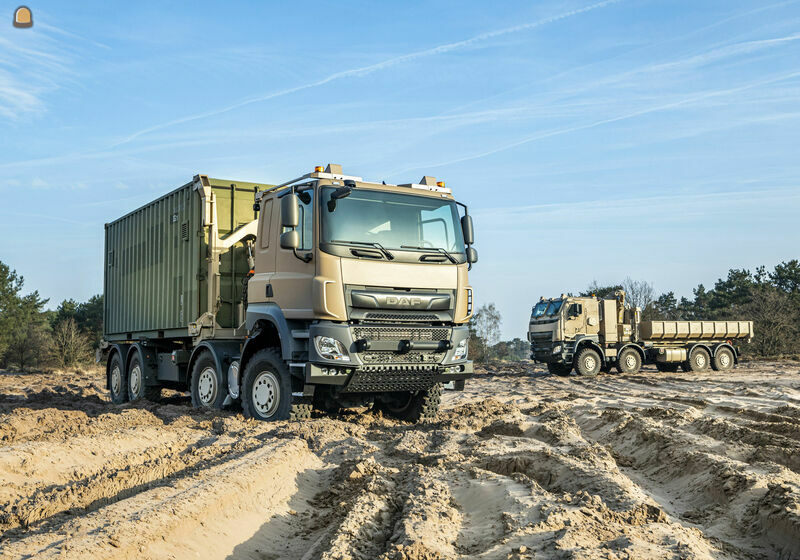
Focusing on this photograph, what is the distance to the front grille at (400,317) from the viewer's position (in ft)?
29.7

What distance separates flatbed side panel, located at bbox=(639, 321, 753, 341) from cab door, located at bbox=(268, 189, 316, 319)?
790 inches

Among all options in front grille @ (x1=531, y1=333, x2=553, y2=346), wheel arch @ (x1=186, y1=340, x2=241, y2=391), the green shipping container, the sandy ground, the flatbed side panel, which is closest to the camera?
the sandy ground

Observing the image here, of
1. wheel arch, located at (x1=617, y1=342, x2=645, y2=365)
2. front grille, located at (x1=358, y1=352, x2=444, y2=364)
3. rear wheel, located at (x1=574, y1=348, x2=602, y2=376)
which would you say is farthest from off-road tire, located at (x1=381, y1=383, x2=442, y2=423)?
wheel arch, located at (x1=617, y1=342, x2=645, y2=365)

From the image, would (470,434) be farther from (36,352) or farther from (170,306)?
(36,352)

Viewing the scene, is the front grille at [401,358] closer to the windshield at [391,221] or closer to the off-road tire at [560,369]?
A: the windshield at [391,221]

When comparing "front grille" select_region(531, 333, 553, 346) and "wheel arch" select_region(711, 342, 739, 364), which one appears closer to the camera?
"front grille" select_region(531, 333, 553, 346)

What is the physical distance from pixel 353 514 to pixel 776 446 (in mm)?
4982

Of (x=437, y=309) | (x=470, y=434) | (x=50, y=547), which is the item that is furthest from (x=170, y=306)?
(x=50, y=547)

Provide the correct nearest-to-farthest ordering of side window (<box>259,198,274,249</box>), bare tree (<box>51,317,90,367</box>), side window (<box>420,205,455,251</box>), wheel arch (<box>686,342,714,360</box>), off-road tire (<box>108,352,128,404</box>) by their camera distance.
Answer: side window (<box>420,205,455,251</box>)
side window (<box>259,198,274,249</box>)
off-road tire (<box>108,352,128,404</box>)
wheel arch (<box>686,342,714,360</box>)
bare tree (<box>51,317,90,367</box>)

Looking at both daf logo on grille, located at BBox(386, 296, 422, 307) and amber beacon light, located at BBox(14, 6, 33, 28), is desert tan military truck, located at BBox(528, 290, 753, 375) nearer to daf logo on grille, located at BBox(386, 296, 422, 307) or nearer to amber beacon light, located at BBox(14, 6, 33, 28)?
daf logo on grille, located at BBox(386, 296, 422, 307)

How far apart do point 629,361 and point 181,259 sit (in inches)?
742

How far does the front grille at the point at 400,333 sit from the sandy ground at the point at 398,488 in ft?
4.13

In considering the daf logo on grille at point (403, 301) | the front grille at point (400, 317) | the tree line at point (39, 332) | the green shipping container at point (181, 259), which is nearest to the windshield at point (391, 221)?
the daf logo on grille at point (403, 301)

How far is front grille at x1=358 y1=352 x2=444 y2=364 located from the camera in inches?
355
